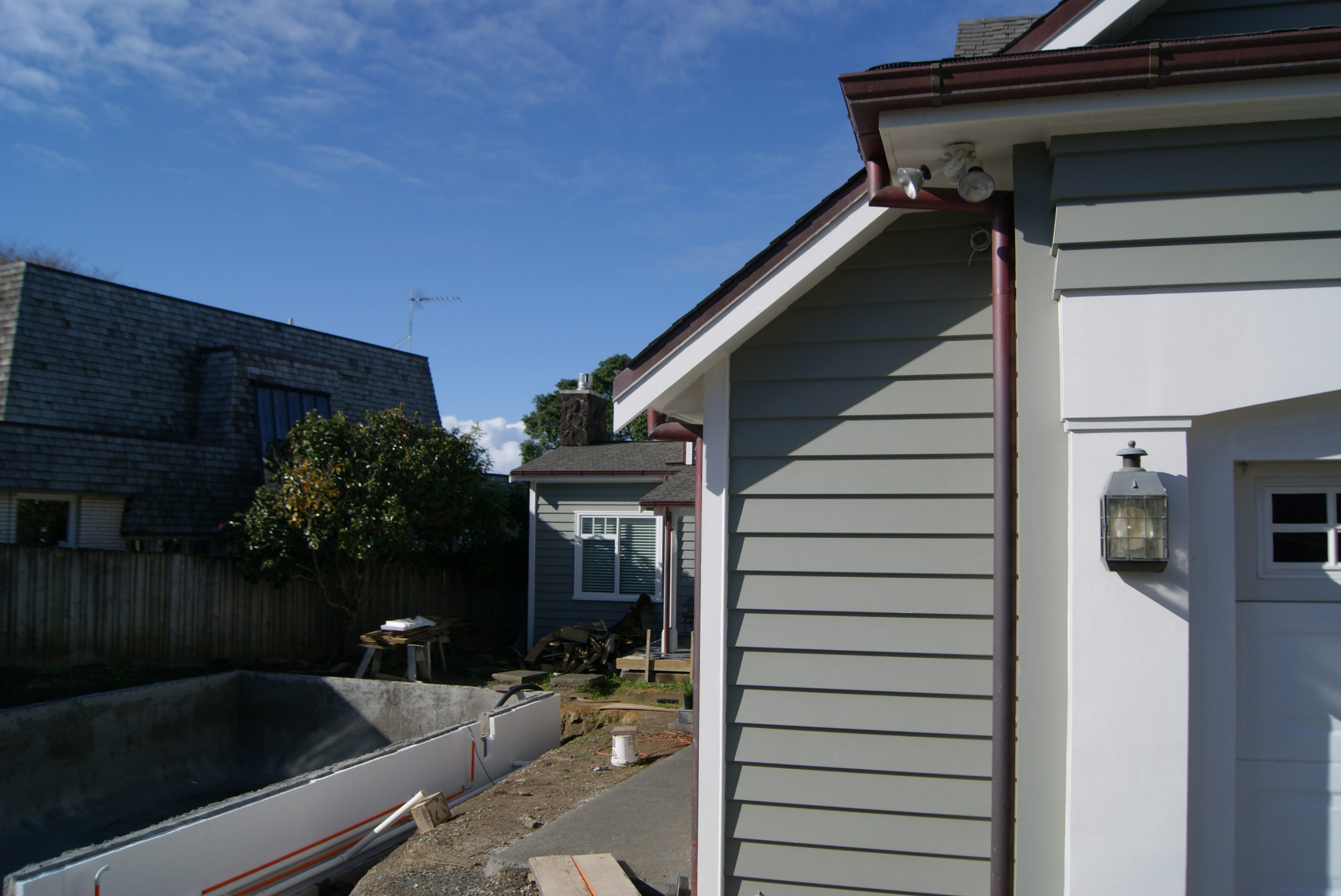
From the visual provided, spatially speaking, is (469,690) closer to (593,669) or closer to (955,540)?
(593,669)

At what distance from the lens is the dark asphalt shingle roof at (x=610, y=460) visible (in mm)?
17141

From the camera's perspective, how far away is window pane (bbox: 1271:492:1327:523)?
11.0ft

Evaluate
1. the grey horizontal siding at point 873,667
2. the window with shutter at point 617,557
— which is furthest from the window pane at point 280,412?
the grey horizontal siding at point 873,667

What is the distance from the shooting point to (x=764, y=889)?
4027mm

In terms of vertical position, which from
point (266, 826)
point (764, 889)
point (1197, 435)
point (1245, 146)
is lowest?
point (266, 826)

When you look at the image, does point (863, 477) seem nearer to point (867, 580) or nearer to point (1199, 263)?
point (867, 580)

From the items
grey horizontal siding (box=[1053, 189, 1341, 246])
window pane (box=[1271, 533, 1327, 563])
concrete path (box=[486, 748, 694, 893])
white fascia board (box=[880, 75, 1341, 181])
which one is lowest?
concrete path (box=[486, 748, 694, 893])

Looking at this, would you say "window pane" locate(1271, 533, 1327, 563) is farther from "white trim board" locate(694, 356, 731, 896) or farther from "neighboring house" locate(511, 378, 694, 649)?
"neighboring house" locate(511, 378, 694, 649)

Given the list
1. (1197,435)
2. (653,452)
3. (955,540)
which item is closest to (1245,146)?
(1197,435)

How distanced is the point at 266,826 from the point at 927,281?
593 cm

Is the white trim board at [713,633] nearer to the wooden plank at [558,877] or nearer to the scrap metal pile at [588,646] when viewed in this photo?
the wooden plank at [558,877]

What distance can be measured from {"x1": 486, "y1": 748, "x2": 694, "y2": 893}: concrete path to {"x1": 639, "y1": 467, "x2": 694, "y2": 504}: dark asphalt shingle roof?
6810mm

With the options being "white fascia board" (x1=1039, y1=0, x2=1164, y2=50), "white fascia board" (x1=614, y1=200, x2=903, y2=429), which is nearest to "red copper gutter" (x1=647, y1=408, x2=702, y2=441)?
"white fascia board" (x1=614, y1=200, x2=903, y2=429)

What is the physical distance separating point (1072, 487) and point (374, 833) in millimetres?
6328
